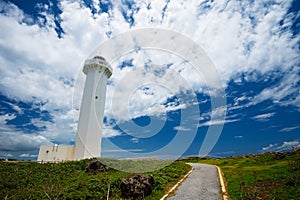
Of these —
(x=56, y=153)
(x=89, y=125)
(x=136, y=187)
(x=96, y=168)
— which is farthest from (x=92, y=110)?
(x=136, y=187)

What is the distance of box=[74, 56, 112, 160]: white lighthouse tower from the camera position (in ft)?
88.4

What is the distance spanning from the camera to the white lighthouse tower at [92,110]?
88.4 ft

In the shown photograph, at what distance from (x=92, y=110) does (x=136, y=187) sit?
65.6ft

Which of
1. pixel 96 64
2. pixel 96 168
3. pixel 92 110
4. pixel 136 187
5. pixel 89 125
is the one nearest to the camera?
pixel 136 187

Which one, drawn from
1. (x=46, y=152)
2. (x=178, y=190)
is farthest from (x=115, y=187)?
(x=46, y=152)

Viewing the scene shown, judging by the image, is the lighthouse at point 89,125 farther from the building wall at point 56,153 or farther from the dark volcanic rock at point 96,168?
the dark volcanic rock at point 96,168

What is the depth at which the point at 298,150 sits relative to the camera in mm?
→ 26031

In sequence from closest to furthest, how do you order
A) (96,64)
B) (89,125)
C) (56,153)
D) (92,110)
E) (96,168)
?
(96,168) → (56,153) → (89,125) → (92,110) → (96,64)

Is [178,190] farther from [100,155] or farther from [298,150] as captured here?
[298,150]

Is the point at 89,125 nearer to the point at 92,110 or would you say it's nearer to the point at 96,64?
the point at 92,110

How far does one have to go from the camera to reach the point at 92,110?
28.5 m

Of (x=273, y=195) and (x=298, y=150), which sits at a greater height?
(x=298, y=150)

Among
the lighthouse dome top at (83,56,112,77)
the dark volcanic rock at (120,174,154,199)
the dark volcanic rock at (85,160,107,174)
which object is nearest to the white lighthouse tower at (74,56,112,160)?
the lighthouse dome top at (83,56,112,77)

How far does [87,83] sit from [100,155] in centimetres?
1060
